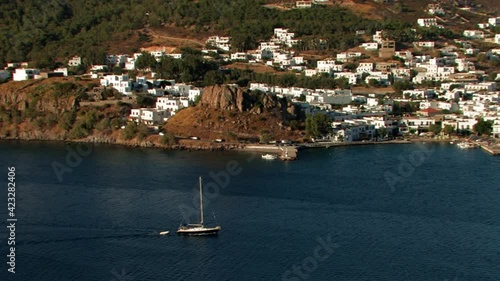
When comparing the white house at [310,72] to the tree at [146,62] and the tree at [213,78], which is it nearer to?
the tree at [213,78]

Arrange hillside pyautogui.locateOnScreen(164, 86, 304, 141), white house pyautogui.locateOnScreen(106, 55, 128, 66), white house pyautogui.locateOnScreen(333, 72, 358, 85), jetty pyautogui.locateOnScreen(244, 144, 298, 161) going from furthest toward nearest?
1. white house pyautogui.locateOnScreen(106, 55, 128, 66)
2. white house pyautogui.locateOnScreen(333, 72, 358, 85)
3. hillside pyautogui.locateOnScreen(164, 86, 304, 141)
4. jetty pyautogui.locateOnScreen(244, 144, 298, 161)

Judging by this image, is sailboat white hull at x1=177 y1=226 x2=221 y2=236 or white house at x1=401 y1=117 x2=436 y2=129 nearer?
sailboat white hull at x1=177 y1=226 x2=221 y2=236

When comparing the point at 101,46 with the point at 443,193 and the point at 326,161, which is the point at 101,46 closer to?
the point at 326,161

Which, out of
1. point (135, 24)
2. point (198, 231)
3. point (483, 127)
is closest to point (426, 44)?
point (483, 127)

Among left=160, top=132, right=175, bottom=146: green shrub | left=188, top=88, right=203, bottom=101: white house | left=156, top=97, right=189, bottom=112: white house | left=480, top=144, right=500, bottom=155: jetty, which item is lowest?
left=480, top=144, right=500, bottom=155: jetty

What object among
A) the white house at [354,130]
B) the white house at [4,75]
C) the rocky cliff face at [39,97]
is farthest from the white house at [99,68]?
the white house at [354,130]

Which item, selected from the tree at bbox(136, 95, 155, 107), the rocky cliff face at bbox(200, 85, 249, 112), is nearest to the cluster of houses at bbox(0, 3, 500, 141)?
the tree at bbox(136, 95, 155, 107)

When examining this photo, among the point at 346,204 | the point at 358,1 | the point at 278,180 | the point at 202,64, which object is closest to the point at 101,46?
the point at 202,64

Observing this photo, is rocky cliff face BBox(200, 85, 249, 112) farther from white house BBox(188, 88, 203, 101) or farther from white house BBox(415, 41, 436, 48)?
white house BBox(415, 41, 436, 48)
